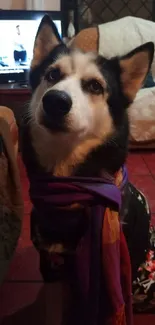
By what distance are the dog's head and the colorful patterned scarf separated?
0.24 feet

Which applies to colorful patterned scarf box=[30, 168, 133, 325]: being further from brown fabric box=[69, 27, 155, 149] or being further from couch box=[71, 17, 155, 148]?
couch box=[71, 17, 155, 148]

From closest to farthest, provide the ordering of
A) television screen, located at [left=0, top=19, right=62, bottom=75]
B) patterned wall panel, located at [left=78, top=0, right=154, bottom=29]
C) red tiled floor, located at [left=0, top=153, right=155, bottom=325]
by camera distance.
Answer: red tiled floor, located at [left=0, top=153, right=155, bottom=325]
television screen, located at [left=0, top=19, right=62, bottom=75]
patterned wall panel, located at [left=78, top=0, right=154, bottom=29]

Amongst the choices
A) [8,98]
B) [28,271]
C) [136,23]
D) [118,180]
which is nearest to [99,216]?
[118,180]

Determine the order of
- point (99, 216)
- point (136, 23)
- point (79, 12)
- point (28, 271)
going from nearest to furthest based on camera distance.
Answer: point (99, 216) → point (28, 271) → point (136, 23) → point (79, 12)

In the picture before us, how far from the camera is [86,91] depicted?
1028 mm

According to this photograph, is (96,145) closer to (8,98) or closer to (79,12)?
(8,98)

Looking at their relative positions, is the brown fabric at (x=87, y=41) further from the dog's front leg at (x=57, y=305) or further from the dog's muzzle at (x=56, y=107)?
the dog's front leg at (x=57, y=305)

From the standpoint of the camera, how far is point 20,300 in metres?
1.43

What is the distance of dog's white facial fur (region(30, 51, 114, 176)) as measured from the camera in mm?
1011

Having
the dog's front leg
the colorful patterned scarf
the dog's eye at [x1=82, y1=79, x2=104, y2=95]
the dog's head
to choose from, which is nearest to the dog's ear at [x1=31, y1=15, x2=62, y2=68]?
the dog's head

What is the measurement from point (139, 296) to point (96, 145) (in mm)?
547

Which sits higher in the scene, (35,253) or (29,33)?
(29,33)

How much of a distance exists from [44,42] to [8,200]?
533 mm

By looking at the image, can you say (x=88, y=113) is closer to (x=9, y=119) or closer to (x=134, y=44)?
(x=9, y=119)
